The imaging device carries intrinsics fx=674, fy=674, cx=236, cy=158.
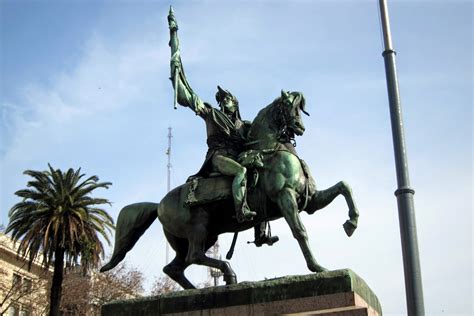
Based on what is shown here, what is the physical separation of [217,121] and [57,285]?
19.6 m

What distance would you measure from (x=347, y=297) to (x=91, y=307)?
33.0m

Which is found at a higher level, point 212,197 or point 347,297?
point 212,197

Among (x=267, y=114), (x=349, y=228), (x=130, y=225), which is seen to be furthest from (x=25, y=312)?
(x=349, y=228)

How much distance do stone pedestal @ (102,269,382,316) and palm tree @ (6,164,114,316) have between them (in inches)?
823

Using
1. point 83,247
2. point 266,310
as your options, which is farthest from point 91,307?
point 266,310

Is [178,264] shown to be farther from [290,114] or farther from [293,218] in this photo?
[290,114]

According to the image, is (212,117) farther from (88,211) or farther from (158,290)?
(158,290)

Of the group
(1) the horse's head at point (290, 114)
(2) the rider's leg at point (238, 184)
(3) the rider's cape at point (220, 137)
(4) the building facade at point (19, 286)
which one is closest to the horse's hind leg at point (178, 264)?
(3) the rider's cape at point (220, 137)

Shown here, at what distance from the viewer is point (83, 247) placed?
30547 mm

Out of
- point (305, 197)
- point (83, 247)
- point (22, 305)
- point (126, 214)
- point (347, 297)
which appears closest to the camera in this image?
point (347, 297)

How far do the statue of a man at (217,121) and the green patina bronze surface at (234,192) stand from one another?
0.02m

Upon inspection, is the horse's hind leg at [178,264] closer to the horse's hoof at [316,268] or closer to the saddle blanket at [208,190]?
the saddle blanket at [208,190]

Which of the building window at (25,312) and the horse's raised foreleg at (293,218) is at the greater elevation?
the building window at (25,312)

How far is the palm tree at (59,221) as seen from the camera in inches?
1176
